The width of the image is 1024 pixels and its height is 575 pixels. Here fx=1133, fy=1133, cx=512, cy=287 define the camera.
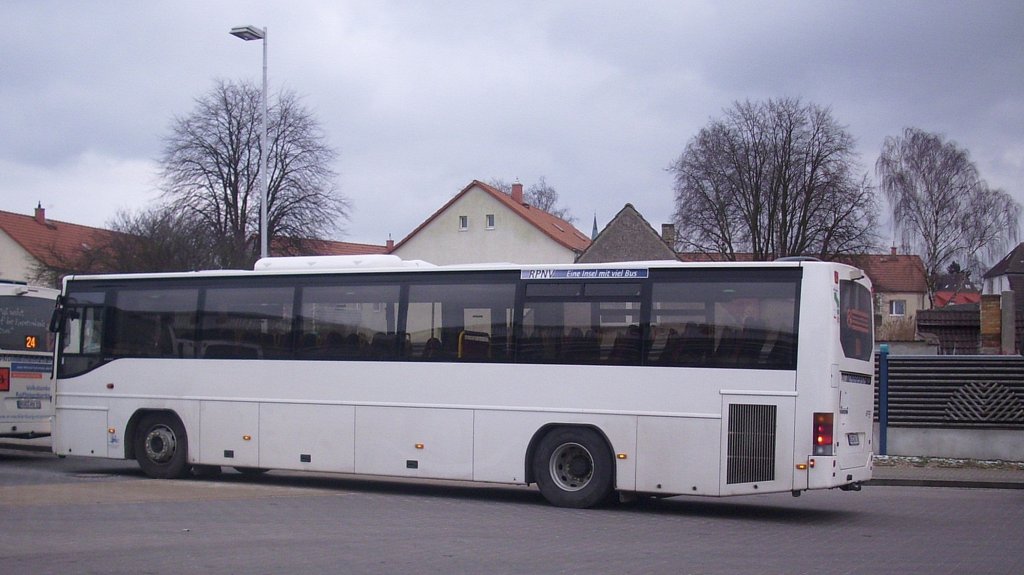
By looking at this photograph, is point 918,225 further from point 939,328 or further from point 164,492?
point 164,492

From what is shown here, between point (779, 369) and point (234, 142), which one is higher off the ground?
point (234, 142)

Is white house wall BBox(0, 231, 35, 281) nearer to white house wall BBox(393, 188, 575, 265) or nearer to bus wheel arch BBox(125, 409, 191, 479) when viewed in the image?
white house wall BBox(393, 188, 575, 265)

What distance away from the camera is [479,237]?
218 feet

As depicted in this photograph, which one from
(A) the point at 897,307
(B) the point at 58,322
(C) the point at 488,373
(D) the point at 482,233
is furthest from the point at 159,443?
(A) the point at 897,307

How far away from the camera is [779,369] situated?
42.6 ft

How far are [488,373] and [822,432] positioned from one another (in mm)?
4276

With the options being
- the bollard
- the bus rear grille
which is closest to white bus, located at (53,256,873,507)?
the bus rear grille

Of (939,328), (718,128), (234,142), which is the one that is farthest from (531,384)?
(718,128)

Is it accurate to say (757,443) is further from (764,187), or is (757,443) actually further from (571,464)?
(764,187)

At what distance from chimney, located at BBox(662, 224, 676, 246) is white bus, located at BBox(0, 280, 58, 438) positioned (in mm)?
38930

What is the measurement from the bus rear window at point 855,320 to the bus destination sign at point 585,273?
2.38 meters

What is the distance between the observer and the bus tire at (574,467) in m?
13.9

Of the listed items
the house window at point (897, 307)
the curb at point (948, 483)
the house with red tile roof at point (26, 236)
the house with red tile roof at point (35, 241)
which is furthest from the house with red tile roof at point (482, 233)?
the curb at point (948, 483)

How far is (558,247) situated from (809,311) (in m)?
51.1
